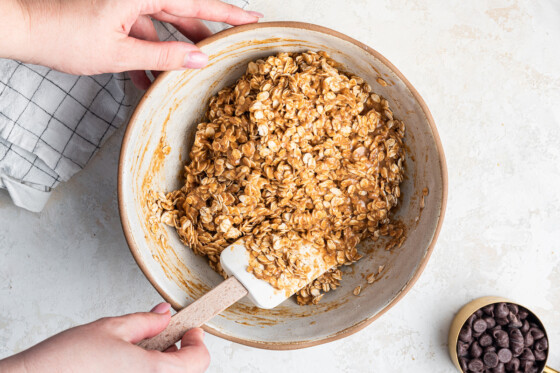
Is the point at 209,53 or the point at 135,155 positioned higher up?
the point at 209,53

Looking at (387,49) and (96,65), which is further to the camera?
(387,49)

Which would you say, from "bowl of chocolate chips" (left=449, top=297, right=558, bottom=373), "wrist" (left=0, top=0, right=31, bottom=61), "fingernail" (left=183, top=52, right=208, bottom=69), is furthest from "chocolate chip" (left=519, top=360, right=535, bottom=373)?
"wrist" (left=0, top=0, right=31, bottom=61)

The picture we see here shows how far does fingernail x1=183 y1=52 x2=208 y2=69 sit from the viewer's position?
99 cm

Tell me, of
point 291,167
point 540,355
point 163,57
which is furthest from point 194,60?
point 540,355

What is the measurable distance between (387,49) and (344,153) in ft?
1.33

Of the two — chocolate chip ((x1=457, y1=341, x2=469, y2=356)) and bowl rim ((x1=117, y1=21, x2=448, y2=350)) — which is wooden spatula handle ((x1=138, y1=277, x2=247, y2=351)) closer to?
bowl rim ((x1=117, y1=21, x2=448, y2=350))

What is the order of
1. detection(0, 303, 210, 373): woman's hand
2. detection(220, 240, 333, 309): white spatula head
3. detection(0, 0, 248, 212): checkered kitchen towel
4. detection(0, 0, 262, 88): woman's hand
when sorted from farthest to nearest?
detection(0, 0, 248, 212): checkered kitchen towel < detection(220, 240, 333, 309): white spatula head < detection(0, 0, 262, 88): woman's hand < detection(0, 303, 210, 373): woman's hand

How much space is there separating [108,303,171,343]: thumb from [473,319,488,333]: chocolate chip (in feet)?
2.82

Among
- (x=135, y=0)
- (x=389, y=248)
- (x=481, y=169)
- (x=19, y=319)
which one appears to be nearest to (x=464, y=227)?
(x=481, y=169)

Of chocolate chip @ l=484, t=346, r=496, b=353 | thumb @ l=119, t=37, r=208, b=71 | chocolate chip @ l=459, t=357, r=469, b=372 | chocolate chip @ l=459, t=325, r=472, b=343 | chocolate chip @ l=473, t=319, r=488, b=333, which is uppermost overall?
thumb @ l=119, t=37, r=208, b=71

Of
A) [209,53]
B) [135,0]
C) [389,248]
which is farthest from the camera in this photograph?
[389,248]

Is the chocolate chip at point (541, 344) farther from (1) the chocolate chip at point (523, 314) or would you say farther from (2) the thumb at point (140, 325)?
(2) the thumb at point (140, 325)

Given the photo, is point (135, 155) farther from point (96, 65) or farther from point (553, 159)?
point (553, 159)

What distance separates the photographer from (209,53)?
3.52 feet
